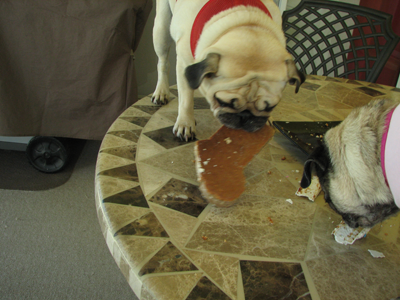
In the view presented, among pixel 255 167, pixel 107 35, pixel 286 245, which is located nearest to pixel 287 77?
pixel 255 167

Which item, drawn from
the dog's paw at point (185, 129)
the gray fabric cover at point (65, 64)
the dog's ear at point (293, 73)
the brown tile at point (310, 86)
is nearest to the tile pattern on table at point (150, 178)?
the dog's paw at point (185, 129)

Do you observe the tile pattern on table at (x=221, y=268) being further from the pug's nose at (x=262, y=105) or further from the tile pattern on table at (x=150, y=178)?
the pug's nose at (x=262, y=105)

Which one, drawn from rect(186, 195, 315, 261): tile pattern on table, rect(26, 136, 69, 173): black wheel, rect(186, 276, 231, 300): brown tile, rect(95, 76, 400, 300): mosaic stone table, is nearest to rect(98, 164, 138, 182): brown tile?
rect(95, 76, 400, 300): mosaic stone table

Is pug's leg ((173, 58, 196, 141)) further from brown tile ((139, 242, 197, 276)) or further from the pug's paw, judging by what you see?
brown tile ((139, 242, 197, 276))

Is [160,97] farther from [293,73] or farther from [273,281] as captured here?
[273,281]

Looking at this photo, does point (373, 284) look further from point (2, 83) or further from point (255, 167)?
point (2, 83)

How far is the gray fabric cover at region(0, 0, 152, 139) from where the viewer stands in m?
1.62

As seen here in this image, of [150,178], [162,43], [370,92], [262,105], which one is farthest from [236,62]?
[370,92]

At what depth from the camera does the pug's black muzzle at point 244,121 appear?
0.87m

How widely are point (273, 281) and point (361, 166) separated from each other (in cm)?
32

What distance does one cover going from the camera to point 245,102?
88 cm

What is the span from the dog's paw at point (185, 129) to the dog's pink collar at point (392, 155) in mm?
571

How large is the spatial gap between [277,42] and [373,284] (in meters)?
0.69

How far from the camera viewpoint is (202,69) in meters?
0.82
